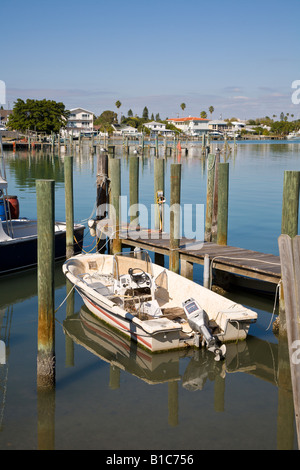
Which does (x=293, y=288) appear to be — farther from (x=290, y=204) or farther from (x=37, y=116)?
(x=37, y=116)

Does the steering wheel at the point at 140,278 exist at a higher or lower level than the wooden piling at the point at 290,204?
lower

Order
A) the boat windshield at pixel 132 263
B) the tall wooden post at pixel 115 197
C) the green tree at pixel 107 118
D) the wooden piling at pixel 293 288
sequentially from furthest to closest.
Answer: the green tree at pixel 107 118
the tall wooden post at pixel 115 197
the boat windshield at pixel 132 263
the wooden piling at pixel 293 288

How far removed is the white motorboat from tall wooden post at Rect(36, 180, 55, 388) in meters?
2.10

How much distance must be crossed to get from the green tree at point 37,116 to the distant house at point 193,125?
68450 millimetres

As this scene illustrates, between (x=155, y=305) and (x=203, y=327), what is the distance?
1531 millimetres

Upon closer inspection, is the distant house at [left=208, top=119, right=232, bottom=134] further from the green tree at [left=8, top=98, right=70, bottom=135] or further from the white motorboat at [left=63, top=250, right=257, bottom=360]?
the white motorboat at [left=63, top=250, right=257, bottom=360]

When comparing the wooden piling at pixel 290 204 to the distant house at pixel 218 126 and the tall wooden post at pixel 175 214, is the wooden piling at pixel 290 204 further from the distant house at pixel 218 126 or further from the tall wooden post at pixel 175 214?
the distant house at pixel 218 126

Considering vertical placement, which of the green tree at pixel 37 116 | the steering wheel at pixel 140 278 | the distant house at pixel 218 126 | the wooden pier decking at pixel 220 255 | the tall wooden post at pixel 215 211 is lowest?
the steering wheel at pixel 140 278

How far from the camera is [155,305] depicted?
10555 millimetres

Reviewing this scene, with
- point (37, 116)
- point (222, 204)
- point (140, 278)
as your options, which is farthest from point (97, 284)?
point (37, 116)

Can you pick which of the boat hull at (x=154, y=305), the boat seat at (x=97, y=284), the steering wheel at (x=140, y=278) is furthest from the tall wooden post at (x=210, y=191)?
Answer: the boat seat at (x=97, y=284)

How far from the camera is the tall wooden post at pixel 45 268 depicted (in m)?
7.38
